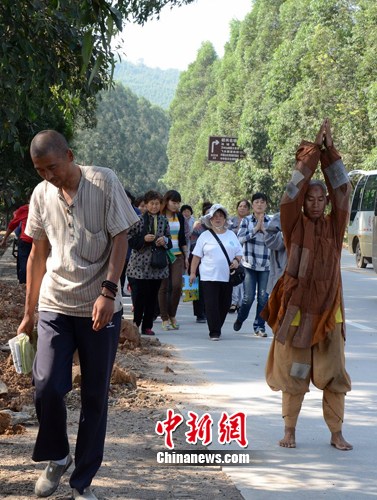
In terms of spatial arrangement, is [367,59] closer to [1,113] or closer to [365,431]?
[1,113]

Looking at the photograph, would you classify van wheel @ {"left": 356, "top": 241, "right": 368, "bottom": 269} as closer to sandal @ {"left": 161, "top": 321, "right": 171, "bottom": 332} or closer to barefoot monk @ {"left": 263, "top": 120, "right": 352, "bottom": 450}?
sandal @ {"left": 161, "top": 321, "right": 171, "bottom": 332}

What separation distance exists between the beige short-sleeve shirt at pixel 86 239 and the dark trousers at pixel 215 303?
7.61 metres

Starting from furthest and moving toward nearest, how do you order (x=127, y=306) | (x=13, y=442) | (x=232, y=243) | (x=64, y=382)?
1. (x=127, y=306)
2. (x=232, y=243)
3. (x=13, y=442)
4. (x=64, y=382)

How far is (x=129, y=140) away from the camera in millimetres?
157375

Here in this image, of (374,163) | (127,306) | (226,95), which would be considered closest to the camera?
(127,306)

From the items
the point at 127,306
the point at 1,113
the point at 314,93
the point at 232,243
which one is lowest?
the point at 127,306

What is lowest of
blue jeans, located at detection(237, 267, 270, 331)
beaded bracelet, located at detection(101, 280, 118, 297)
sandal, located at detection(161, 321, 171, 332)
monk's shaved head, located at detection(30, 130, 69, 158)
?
sandal, located at detection(161, 321, 171, 332)

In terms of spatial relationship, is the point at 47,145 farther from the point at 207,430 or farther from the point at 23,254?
the point at 23,254

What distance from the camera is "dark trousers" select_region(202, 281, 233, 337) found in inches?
514

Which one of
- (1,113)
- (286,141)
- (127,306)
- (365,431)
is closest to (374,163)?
(286,141)

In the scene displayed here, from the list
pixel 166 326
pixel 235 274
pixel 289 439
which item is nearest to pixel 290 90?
pixel 166 326

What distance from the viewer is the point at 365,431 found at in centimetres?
762

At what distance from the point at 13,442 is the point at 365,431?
2412 millimetres

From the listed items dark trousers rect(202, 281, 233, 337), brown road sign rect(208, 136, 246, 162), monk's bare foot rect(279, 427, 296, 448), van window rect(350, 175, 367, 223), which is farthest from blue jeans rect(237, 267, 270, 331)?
brown road sign rect(208, 136, 246, 162)
